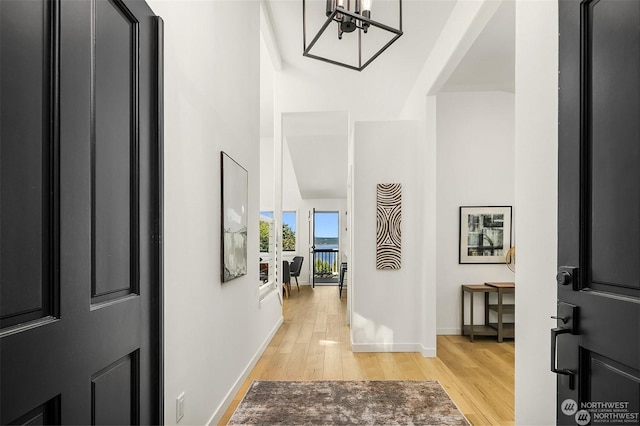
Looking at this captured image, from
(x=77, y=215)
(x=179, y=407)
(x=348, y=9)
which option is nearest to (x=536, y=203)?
(x=348, y=9)

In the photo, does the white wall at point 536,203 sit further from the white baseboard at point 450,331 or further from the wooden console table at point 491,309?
the white baseboard at point 450,331

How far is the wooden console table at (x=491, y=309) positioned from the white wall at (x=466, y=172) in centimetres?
11

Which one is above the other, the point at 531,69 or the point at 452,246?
the point at 531,69

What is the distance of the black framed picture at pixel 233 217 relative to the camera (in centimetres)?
262

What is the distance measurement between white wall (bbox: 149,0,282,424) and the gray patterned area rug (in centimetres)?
24

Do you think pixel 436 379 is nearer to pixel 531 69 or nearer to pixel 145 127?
pixel 531 69

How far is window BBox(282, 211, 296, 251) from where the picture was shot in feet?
33.4

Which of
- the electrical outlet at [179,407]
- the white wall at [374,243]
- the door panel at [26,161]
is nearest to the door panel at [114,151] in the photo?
the door panel at [26,161]

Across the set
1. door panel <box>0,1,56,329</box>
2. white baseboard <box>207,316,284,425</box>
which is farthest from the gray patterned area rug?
door panel <box>0,1,56,329</box>

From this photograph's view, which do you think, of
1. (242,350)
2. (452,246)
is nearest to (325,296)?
(452,246)

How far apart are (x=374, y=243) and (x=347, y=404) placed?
1825 millimetres

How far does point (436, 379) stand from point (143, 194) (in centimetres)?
290

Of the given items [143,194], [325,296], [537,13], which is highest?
[537,13]

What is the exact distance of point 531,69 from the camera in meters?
1.90
